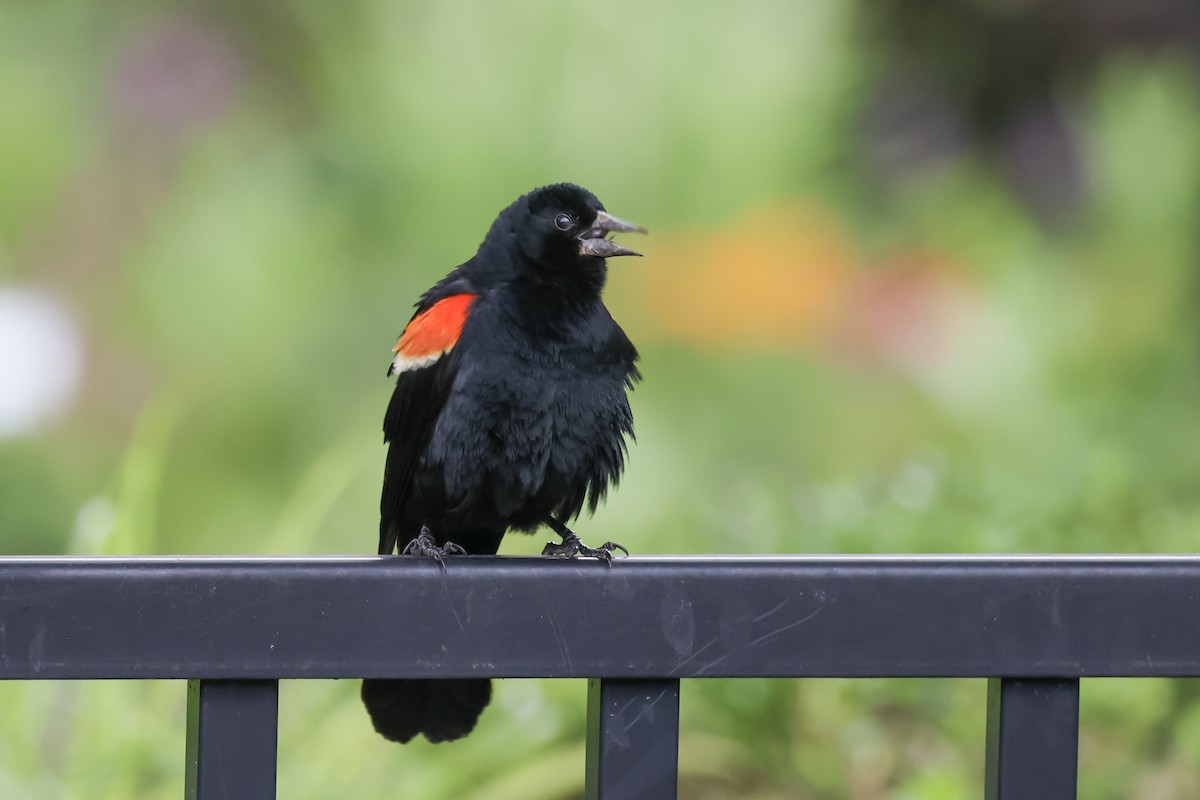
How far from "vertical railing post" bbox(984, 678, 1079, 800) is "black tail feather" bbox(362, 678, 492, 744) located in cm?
73

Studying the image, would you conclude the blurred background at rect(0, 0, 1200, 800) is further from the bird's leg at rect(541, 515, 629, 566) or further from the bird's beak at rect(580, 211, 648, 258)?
the bird's beak at rect(580, 211, 648, 258)

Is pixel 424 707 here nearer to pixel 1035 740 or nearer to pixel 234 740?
pixel 234 740

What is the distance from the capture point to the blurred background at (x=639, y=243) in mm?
3592

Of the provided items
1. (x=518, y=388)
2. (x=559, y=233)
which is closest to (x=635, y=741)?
(x=518, y=388)

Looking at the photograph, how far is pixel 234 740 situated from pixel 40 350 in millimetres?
2989

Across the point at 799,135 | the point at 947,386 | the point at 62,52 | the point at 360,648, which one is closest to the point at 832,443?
the point at 947,386

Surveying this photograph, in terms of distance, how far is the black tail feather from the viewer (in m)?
1.66

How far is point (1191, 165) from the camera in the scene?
4.07m

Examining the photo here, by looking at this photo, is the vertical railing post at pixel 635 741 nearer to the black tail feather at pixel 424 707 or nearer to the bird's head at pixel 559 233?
the black tail feather at pixel 424 707

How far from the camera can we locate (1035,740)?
110 centimetres

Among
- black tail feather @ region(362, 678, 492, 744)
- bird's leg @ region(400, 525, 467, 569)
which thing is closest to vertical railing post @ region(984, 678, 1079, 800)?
black tail feather @ region(362, 678, 492, 744)

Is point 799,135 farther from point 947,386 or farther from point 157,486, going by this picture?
point 157,486

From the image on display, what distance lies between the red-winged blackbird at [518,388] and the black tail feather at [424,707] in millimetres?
313

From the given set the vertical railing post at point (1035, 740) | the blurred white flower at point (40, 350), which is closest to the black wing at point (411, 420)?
the vertical railing post at point (1035, 740)
